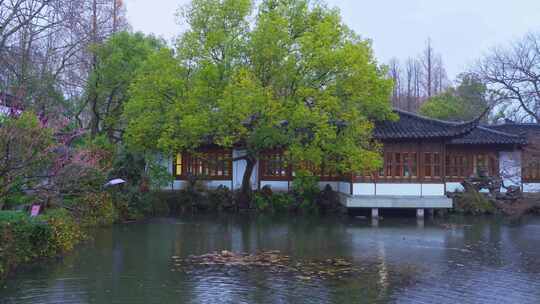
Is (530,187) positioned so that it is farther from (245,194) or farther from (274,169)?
(245,194)

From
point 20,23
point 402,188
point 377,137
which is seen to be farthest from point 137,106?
point 402,188

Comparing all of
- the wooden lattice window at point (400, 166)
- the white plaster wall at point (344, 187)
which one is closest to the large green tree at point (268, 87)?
the wooden lattice window at point (400, 166)

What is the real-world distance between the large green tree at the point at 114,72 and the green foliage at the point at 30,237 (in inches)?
435

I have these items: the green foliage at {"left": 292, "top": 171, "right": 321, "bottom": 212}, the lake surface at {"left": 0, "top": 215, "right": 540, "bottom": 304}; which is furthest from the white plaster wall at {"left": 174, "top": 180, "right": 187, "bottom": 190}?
the lake surface at {"left": 0, "top": 215, "right": 540, "bottom": 304}

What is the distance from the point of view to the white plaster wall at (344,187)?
2086 centimetres

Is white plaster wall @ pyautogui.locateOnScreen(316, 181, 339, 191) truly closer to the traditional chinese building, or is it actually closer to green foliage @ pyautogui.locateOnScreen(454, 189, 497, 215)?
the traditional chinese building

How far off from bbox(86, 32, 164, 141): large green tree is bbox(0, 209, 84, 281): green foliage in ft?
36.3

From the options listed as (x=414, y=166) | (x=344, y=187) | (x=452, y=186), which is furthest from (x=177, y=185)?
(x=452, y=186)

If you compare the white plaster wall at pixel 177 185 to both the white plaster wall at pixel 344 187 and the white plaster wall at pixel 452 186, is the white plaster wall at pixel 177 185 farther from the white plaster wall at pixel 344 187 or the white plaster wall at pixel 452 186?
the white plaster wall at pixel 452 186

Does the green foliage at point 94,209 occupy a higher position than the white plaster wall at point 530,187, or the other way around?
the white plaster wall at point 530,187

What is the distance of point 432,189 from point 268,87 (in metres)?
7.45

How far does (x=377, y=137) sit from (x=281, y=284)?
40.1 feet

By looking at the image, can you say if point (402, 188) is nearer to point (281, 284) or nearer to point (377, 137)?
point (377, 137)

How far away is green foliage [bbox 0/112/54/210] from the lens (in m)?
8.80
